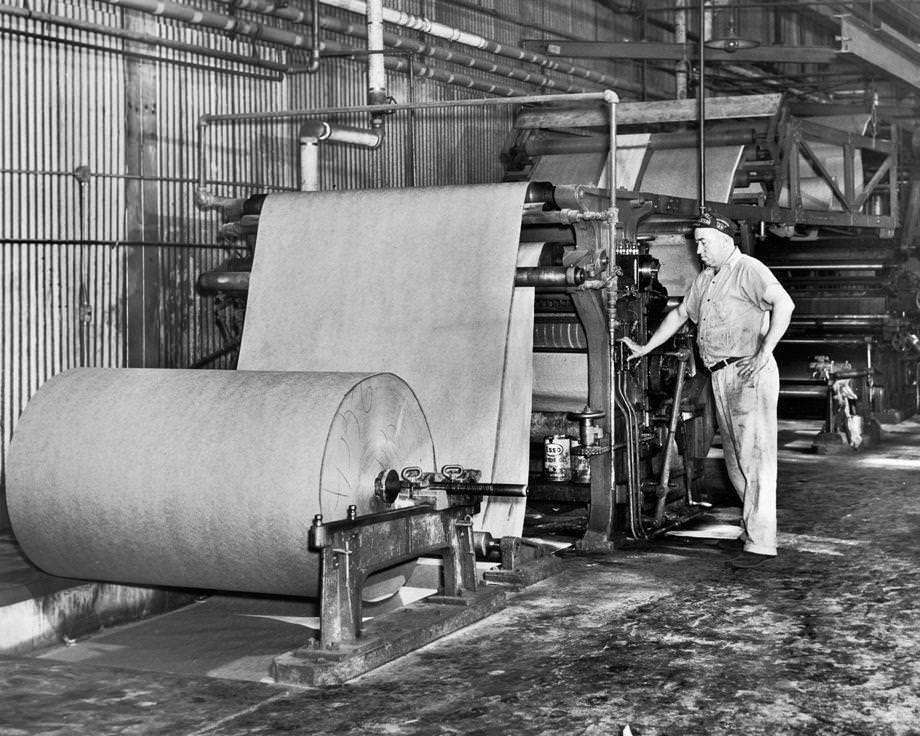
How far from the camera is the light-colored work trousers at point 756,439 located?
6.16m

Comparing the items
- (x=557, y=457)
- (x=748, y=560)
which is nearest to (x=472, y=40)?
(x=557, y=457)

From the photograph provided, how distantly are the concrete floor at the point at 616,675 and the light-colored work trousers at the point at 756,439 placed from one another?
0.87 feet

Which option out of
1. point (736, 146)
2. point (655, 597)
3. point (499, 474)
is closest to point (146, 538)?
point (499, 474)

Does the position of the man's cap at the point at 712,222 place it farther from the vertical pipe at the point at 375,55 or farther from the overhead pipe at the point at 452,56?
the overhead pipe at the point at 452,56

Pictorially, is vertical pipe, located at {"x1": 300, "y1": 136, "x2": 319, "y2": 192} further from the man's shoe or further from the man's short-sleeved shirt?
the man's shoe

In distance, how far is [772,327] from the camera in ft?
19.8

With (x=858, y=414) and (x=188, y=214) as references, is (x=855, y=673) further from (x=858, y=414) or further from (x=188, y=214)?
(x=858, y=414)

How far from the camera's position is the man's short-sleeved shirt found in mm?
6223

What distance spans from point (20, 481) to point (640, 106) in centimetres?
724

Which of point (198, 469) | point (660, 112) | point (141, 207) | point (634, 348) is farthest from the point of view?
point (660, 112)

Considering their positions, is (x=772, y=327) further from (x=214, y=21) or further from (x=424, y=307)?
(x=214, y=21)

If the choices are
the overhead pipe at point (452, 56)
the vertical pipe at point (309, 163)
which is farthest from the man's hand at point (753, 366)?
the overhead pipe at point (452, 56)

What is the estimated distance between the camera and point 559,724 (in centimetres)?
372

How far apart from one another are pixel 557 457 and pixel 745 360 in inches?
40.4
